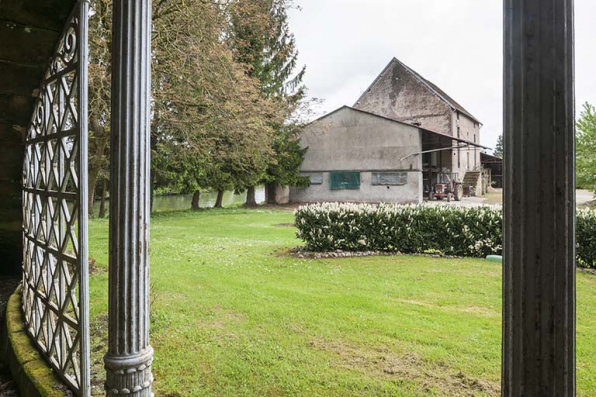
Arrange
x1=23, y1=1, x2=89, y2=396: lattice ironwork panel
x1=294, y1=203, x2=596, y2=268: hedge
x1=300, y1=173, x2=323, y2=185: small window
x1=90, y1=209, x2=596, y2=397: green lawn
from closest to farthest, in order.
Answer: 1. x1=23, y1=1, x2=89, y2=396: lattice ironwork panel
2. x1=90, y1=209, x2=596, y2=397: green lawn
3. x1=294, y1=203, x2=596, y2=268: hedge
4. x1=300, y1=173, x2=323, y2=185: small window

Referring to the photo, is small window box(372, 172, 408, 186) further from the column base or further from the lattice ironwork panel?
the column base

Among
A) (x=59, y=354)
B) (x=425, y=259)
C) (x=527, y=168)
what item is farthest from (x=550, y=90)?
(x=425, y=259)

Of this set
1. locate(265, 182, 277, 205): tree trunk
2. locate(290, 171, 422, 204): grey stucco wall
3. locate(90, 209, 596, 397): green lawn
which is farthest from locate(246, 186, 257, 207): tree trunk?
locate(90, 209, 596, 397): green lawn

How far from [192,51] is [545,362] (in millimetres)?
5773

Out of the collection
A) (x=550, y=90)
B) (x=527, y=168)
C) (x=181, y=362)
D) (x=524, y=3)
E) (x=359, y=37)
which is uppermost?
(x=359, y=37)

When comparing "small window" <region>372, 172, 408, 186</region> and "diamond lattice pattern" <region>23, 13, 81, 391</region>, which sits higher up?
"small window" <region>372, 172, 408, 186</region>

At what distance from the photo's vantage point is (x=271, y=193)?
19.0 meters

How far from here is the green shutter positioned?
16.8 metres

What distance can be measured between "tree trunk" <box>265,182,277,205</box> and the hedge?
12266mm

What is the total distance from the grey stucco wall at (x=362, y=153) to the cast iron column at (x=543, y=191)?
45.3 feet

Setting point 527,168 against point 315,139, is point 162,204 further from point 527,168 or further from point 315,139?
point 527,168

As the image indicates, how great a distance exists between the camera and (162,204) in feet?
54.6

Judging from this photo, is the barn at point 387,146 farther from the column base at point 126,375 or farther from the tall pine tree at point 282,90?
the column base at point 126,375

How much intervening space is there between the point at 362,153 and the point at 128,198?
15.1 metres
